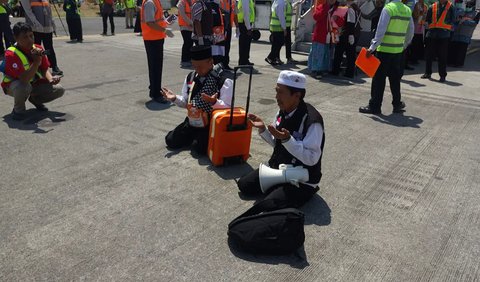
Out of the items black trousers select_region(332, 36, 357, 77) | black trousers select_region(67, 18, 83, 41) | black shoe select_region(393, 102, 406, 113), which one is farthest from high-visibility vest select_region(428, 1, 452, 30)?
black trousers select_region(67, 18, 83, 41)

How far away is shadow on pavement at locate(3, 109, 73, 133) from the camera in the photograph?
5473 mm

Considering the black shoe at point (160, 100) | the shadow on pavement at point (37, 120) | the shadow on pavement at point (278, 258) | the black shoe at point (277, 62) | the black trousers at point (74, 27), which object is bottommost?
the shadow on pavement at point (37, 120)

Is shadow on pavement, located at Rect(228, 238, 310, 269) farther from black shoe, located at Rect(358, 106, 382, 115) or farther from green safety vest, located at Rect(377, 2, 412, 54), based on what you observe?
green safety vest, located at Rect(377, 2, 412, 54)

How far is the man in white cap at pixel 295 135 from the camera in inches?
128

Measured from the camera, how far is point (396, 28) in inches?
253

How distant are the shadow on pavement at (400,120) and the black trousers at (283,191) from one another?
3216 millimetres

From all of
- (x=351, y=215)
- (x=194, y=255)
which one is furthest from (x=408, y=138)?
(x=194, y=255)

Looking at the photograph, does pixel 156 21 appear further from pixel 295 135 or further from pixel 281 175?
pixel 281 175

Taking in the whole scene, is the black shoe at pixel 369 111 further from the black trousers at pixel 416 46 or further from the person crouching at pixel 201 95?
the black trousers at pixel 416 46

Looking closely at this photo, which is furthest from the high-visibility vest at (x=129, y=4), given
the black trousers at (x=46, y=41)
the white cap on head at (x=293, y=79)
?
the white cap on head at (x=293, y=79)

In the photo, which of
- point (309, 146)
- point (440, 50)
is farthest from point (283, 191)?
point (440, 50)

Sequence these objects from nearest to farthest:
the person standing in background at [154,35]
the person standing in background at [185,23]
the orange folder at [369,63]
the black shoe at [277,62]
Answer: the orange folder at [369,63]
the person standing in background at [154,35]
the person standing in background at [185,23]
the black shoe at [277,62]

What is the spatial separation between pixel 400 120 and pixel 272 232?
14.2ft

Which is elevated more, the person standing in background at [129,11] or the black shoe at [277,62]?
the person standing in background at [129,11]
